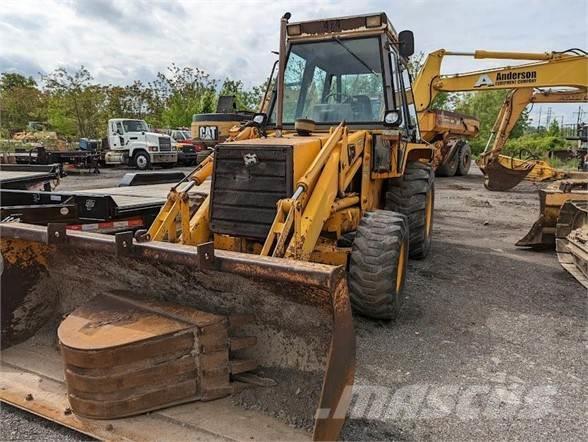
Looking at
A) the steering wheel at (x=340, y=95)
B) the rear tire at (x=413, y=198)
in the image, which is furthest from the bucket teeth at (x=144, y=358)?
the rear tire at (x=413, y=198)

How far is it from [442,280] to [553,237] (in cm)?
249

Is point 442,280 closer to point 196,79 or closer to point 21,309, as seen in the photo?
point 21,309

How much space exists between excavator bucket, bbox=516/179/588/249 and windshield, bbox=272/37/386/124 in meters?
3.40

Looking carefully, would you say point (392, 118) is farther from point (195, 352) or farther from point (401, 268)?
point (195, 352)

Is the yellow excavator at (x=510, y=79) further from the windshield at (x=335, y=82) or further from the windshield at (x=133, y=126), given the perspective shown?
the windshield at (x=133, y=126)

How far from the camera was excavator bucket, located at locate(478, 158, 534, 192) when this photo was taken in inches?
599

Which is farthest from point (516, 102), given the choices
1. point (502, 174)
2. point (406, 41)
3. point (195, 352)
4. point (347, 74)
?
point (195, 352)

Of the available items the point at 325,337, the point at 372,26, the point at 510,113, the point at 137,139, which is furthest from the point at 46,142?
the point at 325,337

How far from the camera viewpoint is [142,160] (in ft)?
71.0

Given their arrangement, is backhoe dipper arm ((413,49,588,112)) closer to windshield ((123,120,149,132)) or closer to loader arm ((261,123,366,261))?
loader arm ((261,123,366,261))

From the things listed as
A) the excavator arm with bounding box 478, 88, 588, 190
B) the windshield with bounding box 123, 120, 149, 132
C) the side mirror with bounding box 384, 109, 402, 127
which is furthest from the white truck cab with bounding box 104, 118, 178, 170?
the side mirror with bounding box 384, 109, 402, 127

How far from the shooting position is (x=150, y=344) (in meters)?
2.53

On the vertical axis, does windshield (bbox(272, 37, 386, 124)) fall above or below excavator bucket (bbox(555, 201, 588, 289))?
above

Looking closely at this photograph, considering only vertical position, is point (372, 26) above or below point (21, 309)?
above
